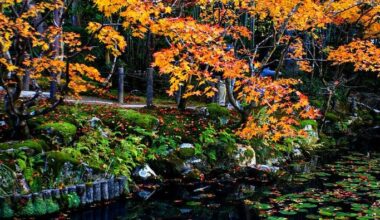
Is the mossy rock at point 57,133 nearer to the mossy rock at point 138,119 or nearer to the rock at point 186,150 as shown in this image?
the mossy rock at point 138,119

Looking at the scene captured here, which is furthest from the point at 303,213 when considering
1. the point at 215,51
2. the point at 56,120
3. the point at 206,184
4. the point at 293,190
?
the point at 56,120

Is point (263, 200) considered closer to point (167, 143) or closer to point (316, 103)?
point (167, 143)

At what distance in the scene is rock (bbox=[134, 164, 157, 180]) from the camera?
1130cm

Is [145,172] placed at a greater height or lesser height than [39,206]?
greater

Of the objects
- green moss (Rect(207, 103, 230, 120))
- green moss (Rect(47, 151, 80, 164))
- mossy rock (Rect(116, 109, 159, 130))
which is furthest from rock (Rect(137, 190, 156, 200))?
green moss (Rect(207, 103, 230, 120))

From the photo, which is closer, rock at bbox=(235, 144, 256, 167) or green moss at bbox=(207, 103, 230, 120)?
rock at bbox=(235, 144, 256, 167)

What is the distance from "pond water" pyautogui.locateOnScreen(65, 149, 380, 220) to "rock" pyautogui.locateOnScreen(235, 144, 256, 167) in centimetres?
105

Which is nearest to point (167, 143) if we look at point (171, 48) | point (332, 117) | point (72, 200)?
point (171, 48)

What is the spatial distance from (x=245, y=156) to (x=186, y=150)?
Answer: 218cm

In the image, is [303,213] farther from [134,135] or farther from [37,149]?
[37,149]

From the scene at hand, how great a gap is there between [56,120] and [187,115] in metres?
5.04

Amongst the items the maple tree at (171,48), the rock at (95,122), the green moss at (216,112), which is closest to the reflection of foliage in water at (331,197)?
the maple tree at (171,48)

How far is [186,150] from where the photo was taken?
41.4 ft

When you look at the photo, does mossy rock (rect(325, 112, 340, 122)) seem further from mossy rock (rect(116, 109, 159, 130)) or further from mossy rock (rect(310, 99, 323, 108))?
mossy rock (rect(116, 109, 159, 130))
